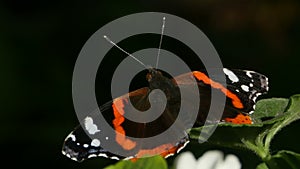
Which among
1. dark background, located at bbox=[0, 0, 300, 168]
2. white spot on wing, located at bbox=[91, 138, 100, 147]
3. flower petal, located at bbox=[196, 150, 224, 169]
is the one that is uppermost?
flower petal, located at bbox=[196, 150, 224, 169]

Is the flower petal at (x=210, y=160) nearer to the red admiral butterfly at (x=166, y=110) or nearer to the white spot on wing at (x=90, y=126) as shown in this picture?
the red admiral butterfly at (x=166, y=110)

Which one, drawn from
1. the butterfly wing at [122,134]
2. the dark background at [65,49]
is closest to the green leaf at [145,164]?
the butterfly wing at [122,134]

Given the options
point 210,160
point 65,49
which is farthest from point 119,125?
point 65,49

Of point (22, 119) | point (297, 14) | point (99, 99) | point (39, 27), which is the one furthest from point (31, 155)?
point (297, 14)

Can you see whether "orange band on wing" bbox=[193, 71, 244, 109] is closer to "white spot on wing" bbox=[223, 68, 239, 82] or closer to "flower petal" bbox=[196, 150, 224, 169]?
"white spot on wing" bbox=[223, 68, 239, 82]

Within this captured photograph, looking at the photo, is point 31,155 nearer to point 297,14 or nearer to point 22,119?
point 22,119

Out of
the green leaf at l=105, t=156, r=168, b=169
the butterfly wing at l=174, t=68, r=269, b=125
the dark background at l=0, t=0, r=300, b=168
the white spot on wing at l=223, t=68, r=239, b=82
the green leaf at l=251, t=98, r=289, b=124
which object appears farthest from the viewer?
the dark background at l=0, t=0, r=300, b=168

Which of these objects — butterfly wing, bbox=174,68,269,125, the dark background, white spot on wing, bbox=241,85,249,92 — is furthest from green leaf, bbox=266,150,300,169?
the dark background
